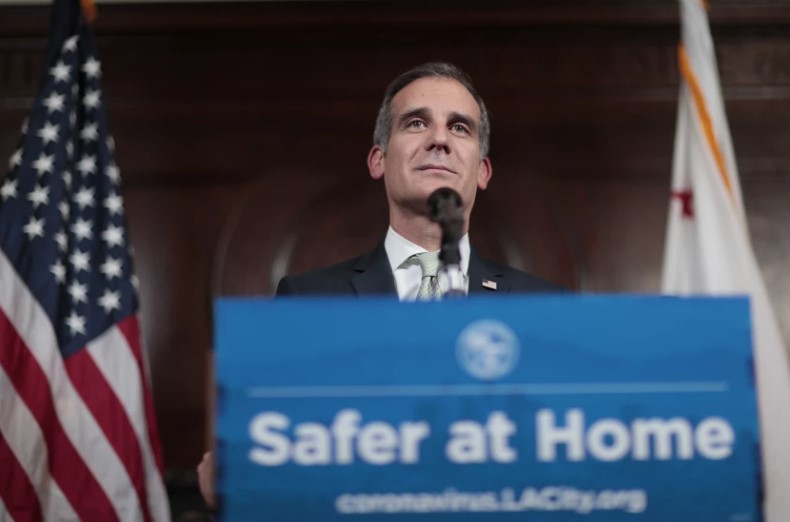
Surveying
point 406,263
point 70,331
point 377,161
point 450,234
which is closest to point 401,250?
point 406,263

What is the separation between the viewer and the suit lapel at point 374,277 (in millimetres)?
2176

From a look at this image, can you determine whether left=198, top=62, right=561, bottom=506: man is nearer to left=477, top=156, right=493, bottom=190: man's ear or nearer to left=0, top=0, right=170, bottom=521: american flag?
left=477, top=156, right=493, bottom=190: man's ear

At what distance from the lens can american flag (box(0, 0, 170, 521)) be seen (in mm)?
3113

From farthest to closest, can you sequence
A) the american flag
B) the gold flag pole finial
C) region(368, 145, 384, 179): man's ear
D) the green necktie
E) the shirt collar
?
1. the gold flag pole finial
2. the american flag
3. region(368, 145, 384, 179): man's ear
4. the shirt collar
5. the green necktie

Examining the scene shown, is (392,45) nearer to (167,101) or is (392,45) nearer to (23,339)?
(167,101)

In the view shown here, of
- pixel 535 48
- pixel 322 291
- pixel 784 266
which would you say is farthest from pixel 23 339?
pixel 784 266

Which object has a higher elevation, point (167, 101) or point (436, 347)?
point (167, 101)

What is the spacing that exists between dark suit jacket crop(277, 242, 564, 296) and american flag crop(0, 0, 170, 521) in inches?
49.6

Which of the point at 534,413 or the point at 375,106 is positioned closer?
the point at 534,413

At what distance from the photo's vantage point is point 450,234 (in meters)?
1.48

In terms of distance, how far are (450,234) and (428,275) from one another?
64 centimetres

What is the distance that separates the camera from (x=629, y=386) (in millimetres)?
1212

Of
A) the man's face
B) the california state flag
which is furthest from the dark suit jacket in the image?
the california state flag

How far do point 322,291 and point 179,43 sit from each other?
2211mm
